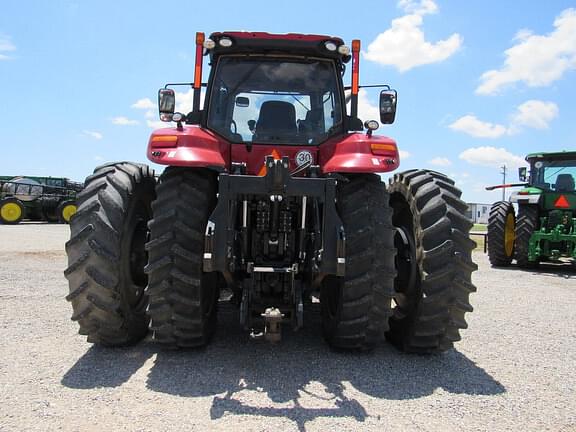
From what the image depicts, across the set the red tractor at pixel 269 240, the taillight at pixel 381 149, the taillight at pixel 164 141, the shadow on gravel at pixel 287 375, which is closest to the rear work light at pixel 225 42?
the red tractor at pixel 269 240

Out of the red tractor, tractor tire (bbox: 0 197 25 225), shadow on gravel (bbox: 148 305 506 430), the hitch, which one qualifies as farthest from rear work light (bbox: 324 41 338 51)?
tractor tire (bbox: 0 197 25 225)

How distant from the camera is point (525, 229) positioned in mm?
10852

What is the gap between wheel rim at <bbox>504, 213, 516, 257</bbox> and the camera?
1168 cm

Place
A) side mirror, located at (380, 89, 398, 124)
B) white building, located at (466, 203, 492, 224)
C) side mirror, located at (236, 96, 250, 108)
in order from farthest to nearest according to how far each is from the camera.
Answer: white building, located at (466, 203, 492, 224) → side mirror, located at (380, 89, 398, 124) → side mirror, located at (236, 96, 250, 108)

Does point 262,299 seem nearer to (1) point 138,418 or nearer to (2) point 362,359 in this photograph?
(2) point 362,359

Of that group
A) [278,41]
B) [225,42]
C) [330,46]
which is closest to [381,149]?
[330,46]

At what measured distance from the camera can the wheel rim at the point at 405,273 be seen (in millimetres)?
3996

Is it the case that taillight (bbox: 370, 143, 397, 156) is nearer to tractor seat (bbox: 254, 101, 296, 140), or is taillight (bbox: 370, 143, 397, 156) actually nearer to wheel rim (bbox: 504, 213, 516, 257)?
tractor seat (bbox: 254, 101, 296, 140)

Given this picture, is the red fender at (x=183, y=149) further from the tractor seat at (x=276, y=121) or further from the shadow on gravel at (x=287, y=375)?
the shadow on gravel at (x=287, y=375)

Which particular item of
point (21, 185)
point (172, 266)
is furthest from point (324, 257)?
Result: point (21, 185)

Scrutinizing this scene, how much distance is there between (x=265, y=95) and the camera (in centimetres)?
441

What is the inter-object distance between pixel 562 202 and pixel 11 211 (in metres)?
19.7

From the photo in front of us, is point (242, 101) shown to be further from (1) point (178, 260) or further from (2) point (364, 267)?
(2) point (364, 267)

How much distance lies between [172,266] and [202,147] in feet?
2.94
